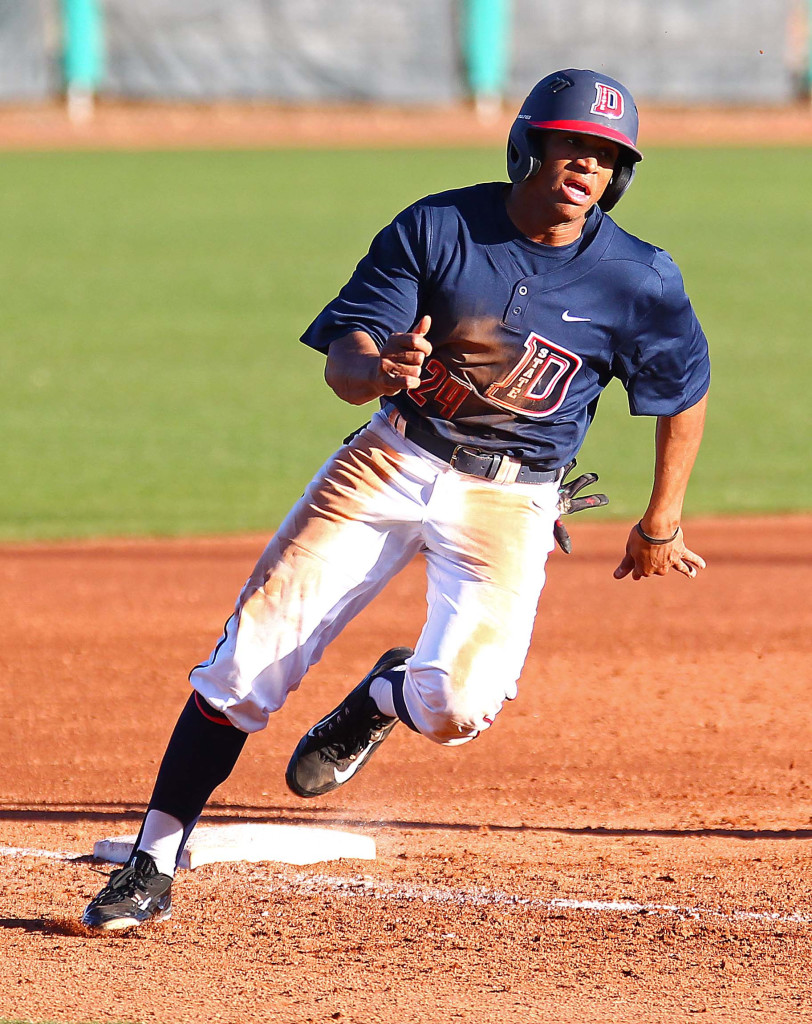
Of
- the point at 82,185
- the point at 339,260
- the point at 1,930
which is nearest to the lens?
the point at 1,930

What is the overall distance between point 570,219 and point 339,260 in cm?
1393

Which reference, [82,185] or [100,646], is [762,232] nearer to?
[82,185]

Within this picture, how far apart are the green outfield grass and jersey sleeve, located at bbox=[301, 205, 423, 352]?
15.5ft

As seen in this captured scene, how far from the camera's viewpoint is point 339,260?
17.5 meters

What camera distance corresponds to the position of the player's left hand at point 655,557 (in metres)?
4.15

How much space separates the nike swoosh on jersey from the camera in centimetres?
438

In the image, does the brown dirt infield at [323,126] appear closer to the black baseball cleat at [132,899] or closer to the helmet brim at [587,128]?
the helmet brim at [587,128]

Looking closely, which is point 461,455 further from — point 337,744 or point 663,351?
point 337,744

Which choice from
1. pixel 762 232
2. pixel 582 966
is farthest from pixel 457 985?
pixel 762 232

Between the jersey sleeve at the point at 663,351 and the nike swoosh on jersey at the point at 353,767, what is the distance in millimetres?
1239

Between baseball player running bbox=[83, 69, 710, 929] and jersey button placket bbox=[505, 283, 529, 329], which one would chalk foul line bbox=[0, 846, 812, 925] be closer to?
baseball player running bbox=[83, 69, 710, 929]

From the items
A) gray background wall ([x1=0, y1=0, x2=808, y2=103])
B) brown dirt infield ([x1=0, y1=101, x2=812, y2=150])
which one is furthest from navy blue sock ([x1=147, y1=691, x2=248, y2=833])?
gray background wall ([x1=0, y1=0, x2=808, y2=103])

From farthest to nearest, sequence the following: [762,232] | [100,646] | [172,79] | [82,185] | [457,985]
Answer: [172,79]
[82,185]
[762,232]
[100,646]
[457,985]

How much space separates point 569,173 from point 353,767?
1.76m
